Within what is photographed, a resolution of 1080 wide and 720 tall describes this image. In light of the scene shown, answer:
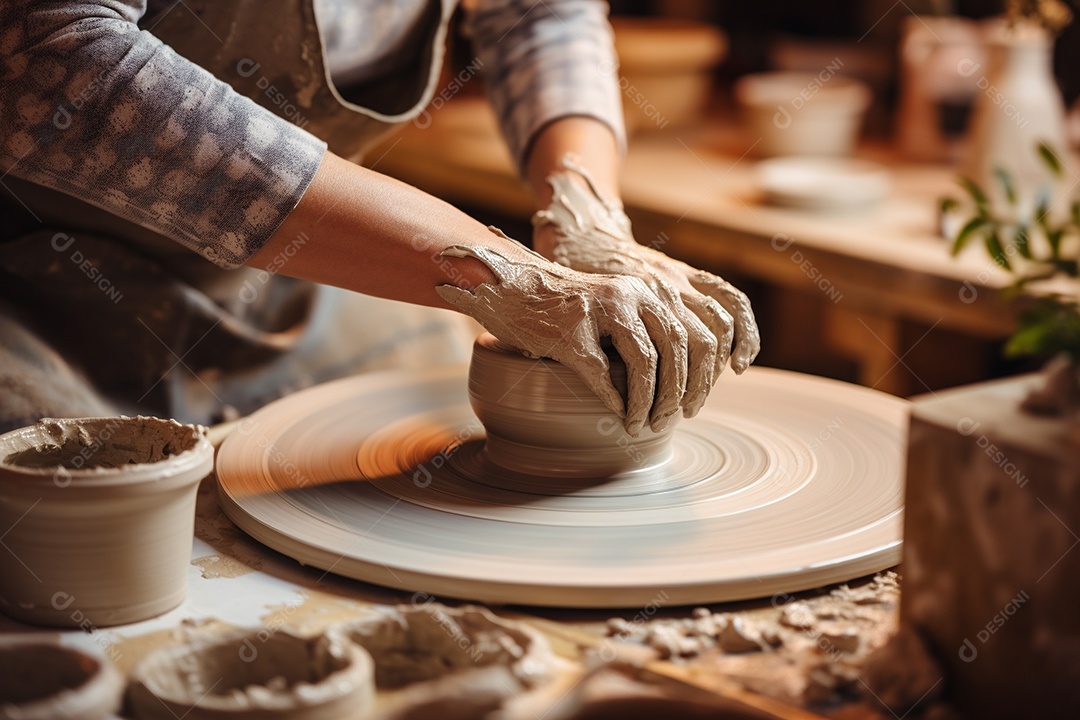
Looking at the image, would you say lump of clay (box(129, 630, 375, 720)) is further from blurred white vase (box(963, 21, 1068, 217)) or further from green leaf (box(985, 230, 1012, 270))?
blurred white vase (box(963, 21, 1068, 217))

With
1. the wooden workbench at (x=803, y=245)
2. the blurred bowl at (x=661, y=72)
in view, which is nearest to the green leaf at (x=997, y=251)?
the wooden workbench at (x=803, y=245)

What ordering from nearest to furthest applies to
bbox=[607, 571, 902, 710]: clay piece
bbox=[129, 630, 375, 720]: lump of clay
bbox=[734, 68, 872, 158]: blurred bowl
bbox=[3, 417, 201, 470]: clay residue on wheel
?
bbox=[129, 630, 375, 720]: lump of clay → bbox=[607, 571, 902, 710]: clay piece → bbox=[3, 417, 201, 470]: clay residue on wheel → bbox=[734, 68, 872, 158]: blurred bowl

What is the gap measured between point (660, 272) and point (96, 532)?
0.67 m

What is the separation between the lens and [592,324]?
118cm

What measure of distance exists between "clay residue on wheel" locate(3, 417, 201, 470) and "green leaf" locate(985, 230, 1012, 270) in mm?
660

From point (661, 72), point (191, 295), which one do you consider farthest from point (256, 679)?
point (661, 72)

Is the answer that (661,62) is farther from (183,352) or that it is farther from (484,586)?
(484,586)

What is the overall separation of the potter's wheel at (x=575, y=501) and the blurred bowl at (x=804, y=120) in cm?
165

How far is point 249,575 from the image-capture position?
3.52ft

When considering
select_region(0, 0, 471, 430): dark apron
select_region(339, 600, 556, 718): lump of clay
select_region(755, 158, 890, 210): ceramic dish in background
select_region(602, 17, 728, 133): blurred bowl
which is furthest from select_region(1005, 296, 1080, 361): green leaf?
select_region(602, 17, 728, 133): blurred bowl

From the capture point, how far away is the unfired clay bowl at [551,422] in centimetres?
121

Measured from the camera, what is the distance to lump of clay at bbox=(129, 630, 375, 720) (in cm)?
74

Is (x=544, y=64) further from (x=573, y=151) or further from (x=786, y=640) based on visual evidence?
(x=786, y=640)

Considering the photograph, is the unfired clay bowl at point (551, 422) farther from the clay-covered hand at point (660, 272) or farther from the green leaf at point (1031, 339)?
the green leaf at point (1031, 339)
